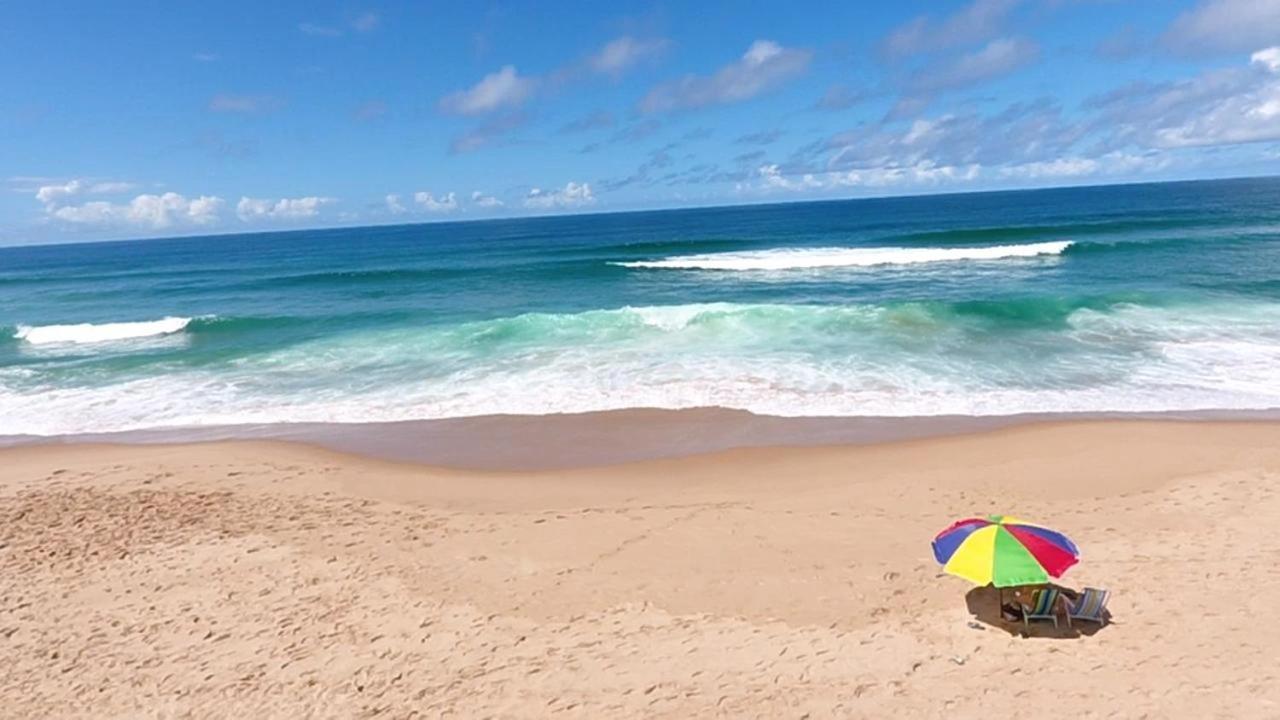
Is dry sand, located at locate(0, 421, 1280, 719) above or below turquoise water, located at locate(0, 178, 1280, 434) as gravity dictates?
below

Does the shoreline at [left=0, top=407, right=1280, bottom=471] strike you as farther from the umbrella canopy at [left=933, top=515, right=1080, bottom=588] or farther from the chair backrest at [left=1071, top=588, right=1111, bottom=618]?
the chair backrest at [left=1071, top=588, right=1111, bottom=618]

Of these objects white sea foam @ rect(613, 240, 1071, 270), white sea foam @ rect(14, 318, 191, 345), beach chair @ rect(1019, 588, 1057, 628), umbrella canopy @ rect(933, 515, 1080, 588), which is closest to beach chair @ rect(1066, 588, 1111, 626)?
beach chair @ rect(1019, 588, 1057, 628)

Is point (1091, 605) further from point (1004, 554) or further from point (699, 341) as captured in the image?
point (699, 341)

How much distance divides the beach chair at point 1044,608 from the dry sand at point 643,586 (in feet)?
0.74

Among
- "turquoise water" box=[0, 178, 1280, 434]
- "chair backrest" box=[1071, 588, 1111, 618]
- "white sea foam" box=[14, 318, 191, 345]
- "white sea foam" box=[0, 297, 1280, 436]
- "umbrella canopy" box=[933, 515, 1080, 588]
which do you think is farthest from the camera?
"white sea foam" box=[14, 318, 191, 345]

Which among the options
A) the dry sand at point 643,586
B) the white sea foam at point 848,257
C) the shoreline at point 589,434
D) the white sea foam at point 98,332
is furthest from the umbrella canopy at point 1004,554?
the white sea foam at point 848,257

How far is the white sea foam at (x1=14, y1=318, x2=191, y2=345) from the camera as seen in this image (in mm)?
23828

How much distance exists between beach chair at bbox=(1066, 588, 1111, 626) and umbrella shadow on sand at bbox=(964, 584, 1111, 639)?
0.04 m

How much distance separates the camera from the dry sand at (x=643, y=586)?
537 cm

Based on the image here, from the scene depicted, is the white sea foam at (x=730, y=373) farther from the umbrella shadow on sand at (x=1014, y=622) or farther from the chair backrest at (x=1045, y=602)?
the chair backrest at (x=1045, y=602)

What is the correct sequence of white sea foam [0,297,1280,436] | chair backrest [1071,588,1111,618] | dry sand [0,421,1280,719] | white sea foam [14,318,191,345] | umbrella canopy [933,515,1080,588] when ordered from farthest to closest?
1. white sea foam [14,318,191,345]
2. white sea foam [0,297,1280,436]
3. chair backrest [1071,588,1111,618]
4. umbrella canopy [933,515,1080,588]
5. dry sand [0,421,1280,719]

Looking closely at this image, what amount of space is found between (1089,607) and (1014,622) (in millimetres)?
595

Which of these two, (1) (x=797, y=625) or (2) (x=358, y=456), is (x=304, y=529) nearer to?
(2) (x=358, y=456)

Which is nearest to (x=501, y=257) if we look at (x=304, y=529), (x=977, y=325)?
(x=977, y=325)
